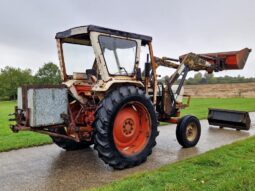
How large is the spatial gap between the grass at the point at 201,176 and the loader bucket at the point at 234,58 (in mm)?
3069

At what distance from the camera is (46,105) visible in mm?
5281

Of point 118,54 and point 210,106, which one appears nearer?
point 118,54

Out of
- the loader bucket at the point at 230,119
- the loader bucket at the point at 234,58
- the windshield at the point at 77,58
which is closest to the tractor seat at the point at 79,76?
the windshield at the point at 77,58

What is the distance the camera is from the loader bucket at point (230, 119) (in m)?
9.74

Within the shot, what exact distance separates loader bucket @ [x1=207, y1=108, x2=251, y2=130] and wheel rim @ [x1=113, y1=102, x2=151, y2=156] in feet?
15.7

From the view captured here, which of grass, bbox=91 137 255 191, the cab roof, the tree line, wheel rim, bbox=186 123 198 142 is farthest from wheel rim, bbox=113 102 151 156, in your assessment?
the tree line

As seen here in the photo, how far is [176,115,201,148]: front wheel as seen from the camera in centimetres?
724

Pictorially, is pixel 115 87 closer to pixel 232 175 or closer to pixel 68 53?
pixel 68 53

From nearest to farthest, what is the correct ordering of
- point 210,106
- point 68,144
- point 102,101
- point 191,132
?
point 102,101
point 68,144
point 191,132
point 210,106

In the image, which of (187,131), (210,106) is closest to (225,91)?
(210,106)

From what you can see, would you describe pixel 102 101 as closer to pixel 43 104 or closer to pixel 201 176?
pixel 43 104

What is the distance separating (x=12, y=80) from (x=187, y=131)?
60.3 meters

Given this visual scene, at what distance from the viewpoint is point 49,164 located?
588 cm

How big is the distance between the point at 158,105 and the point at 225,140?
2.11 meters
